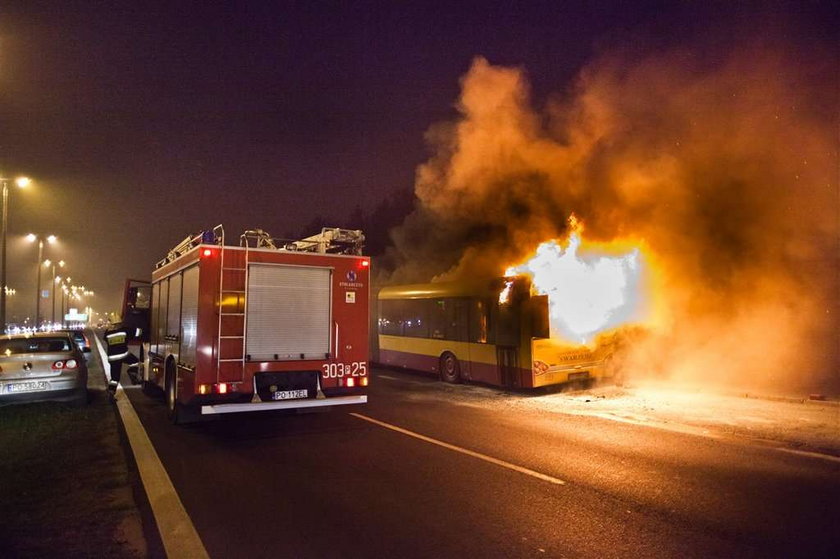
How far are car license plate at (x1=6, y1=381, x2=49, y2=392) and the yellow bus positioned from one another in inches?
373

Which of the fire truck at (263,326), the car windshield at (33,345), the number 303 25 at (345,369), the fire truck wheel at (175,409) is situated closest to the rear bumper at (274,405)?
the fire truck at (263,326)

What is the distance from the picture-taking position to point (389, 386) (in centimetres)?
1505

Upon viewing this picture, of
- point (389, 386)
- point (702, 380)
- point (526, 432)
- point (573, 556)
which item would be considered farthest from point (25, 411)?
point (702, 380)

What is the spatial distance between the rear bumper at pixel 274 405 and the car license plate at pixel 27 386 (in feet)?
14.1

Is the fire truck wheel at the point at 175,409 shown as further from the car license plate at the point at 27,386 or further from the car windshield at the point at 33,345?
the car windshield at the point at 33,345

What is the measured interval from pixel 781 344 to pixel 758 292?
1.61m

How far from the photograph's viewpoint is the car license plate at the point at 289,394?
870 centimetres

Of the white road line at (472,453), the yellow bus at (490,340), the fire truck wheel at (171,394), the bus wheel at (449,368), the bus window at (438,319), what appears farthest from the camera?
the bus window at (438,319)

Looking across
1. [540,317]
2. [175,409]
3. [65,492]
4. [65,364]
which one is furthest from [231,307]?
Result: [540,317]

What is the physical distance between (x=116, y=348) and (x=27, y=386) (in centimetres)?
267

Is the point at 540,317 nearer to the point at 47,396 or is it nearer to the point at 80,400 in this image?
the point at 80,400

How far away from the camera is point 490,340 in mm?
14156

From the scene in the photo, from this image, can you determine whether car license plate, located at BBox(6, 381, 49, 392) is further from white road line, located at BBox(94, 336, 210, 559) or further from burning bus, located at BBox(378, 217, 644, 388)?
burning bus, located at BBox(378, 217, 644, 388)

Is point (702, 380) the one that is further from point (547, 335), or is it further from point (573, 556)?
point (573, 556)
